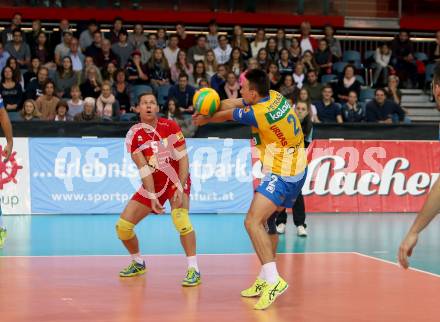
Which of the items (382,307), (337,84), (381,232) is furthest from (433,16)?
(382,307)

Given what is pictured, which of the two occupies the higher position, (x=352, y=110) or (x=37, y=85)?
(x=37, y=85)

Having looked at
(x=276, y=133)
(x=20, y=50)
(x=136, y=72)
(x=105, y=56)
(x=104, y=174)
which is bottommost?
(x=104, y=174)

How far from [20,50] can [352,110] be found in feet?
26.2

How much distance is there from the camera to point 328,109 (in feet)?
63.0

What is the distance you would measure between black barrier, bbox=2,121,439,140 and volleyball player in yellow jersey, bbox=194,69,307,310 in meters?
8.66

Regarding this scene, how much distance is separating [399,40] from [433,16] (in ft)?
9.24

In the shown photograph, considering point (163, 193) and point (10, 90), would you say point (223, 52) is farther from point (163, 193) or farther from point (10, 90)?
point (163, 193)

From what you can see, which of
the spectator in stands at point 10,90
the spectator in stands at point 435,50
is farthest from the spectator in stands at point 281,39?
the spectator in stands at point 10,90

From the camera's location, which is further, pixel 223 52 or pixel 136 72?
pixel 223 52

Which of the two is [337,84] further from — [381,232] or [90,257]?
[90,257]

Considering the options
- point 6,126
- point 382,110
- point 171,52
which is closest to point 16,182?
point 6,126

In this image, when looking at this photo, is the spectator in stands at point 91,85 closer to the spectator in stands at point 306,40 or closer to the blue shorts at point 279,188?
the spectator in stands at point 306,40

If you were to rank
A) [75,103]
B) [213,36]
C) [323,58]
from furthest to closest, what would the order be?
1. [213,36]
2. [323,58]
3. [75,103]

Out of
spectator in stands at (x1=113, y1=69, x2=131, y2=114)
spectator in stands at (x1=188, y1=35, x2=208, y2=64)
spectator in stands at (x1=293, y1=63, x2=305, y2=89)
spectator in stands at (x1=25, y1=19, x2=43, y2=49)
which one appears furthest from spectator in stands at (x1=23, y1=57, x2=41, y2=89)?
spectator in stands at (x1=293, y1=63, x2=305, y2=89)
